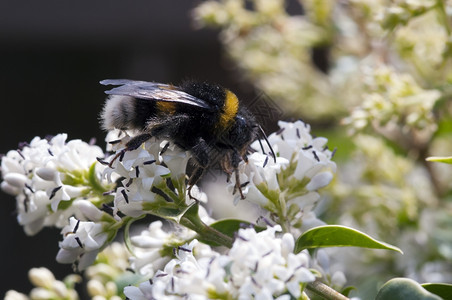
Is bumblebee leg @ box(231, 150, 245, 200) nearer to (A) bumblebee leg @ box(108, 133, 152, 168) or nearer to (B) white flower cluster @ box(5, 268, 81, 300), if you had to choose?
(A) bumblebee leg @ box(108, 133, 152, 168)

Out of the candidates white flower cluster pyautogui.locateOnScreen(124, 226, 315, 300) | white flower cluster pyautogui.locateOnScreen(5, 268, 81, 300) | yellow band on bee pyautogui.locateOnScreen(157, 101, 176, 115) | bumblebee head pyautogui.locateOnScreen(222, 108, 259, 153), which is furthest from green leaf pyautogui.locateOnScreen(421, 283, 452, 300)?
white flower cluster pyautogui.locateOnScreen(5, 268, 81, 300)

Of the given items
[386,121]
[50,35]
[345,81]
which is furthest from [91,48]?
[386,121]

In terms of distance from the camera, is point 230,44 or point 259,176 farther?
point 230,44

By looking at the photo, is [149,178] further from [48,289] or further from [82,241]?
[48,289]

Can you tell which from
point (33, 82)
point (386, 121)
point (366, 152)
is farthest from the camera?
point (33, 82)

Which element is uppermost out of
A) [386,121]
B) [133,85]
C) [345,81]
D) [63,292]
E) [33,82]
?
[133,85]

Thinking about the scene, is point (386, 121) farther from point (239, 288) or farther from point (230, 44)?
point (230, 44)
